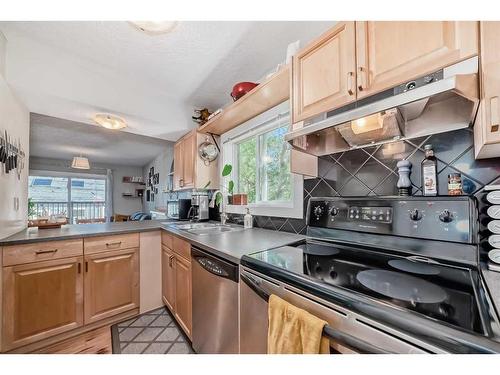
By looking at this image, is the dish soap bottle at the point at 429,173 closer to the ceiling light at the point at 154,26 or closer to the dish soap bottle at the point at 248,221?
the dish soap bottle at the point at 248,221

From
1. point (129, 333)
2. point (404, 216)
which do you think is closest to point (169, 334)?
point (129, 333)

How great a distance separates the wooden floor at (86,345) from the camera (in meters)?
1.43

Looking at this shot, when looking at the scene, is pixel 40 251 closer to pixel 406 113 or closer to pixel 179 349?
pixel 179 349

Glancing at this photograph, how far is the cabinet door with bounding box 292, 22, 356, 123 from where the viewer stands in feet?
3.00

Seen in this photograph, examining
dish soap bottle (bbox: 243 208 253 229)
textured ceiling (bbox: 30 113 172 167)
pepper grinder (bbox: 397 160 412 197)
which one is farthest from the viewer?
textured ceiling (bbox: 30 113 172 167)

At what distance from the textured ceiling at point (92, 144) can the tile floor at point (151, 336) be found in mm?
2478

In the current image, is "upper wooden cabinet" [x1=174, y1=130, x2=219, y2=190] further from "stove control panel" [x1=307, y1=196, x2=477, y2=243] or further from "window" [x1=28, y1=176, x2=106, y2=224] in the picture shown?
"window" [x1=28, y1=176, x2=106, y2=224]

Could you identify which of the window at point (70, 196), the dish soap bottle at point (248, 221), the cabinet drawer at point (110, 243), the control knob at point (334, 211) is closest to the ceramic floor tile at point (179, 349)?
the cabinet drawer at point (110, 243)

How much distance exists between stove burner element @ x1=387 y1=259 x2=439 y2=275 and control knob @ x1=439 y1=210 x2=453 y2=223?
0.19 m

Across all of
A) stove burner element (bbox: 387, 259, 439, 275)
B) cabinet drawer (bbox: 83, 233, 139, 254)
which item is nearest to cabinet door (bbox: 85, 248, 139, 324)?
cabinet drawer (bbox: 83, 233, 139, 254)

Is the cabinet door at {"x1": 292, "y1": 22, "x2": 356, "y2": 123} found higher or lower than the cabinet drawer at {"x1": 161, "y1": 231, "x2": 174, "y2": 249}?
higher

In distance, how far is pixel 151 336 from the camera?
158 cm
